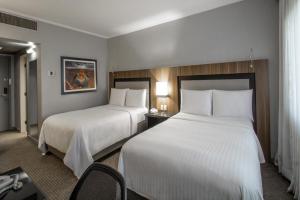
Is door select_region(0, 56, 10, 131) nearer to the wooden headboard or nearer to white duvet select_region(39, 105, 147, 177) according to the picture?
white duvet select_region(39, 105, 147, 177)

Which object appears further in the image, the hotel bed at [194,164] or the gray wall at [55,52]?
the gray wall at [55,52]

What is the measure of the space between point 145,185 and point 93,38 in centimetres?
418

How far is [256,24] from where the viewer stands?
8.59 feet

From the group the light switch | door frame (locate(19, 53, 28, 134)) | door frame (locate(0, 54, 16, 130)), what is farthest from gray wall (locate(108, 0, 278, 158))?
door frame (locate(0, 54, 16, 130))

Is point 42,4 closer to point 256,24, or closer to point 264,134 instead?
point 256,24

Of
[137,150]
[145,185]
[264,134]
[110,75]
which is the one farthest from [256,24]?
[110,75]

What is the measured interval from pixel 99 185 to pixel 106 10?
10.3ft

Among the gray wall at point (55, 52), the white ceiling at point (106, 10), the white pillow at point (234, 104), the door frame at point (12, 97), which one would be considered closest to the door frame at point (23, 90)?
the door frame at point (12, 97)

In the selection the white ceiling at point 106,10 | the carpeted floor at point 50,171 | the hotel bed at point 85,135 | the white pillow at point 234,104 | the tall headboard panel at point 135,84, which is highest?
the white ceiling at point 106,10

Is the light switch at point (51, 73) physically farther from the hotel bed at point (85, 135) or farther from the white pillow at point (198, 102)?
the white pillow at point (198, 102)

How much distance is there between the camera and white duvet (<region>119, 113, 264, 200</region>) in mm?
1131

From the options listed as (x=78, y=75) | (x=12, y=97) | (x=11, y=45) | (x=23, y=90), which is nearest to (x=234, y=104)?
(x=78, y=75)

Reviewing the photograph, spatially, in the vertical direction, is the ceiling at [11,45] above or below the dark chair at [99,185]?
above

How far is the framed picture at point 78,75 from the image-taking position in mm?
3770
